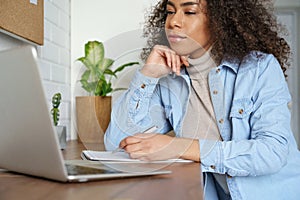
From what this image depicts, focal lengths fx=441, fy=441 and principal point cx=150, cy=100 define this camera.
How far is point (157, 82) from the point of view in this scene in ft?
4.32

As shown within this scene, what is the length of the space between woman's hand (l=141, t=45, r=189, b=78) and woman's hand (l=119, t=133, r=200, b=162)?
29 cm

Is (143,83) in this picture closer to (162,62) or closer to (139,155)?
(162,62)

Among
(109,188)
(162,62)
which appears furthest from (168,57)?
(109,188)

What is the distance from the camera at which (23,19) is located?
1.47 meters

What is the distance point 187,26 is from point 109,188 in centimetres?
71

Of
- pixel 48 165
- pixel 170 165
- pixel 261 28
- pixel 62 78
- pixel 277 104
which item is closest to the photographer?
pixel 48 165

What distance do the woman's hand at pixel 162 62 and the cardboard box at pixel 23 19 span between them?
434 millimetres

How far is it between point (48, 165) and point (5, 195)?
0.07m

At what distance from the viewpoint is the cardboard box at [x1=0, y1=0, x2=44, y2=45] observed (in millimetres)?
1321

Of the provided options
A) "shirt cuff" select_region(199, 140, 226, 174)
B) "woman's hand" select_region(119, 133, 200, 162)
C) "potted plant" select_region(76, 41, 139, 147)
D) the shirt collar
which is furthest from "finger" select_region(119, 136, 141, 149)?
"potted plant" select_region(76, 41, 139, 147)

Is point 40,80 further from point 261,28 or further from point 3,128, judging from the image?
point 261,28

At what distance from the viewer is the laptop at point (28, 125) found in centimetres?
55

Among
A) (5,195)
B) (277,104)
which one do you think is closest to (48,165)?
(5,195)

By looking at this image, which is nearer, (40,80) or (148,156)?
(40,80)
